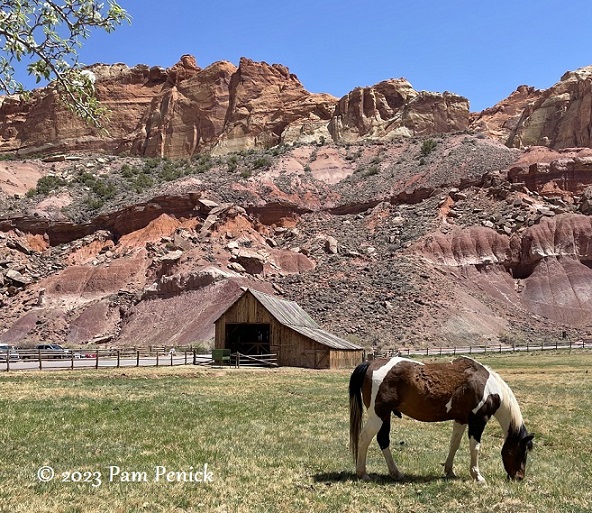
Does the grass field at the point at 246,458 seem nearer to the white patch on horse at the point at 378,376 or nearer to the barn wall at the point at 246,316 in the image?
the white patch on horse at the point at 378,376

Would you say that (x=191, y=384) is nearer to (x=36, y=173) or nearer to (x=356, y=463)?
(x=356, y=463)

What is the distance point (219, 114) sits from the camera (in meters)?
133

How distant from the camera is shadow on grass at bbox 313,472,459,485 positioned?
360 inches

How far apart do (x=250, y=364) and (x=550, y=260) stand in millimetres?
47097

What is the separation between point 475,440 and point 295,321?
3287 cm

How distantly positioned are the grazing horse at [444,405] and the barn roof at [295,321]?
28.2 m

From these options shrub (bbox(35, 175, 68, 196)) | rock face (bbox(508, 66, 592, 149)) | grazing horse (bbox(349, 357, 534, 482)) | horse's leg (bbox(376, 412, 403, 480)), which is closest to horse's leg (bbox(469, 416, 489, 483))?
grazing horse (bbox(349, 357, 534, 482))

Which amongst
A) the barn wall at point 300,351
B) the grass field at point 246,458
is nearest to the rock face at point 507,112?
the barn wall at point 300,351

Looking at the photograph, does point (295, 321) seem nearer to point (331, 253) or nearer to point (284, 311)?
point (284, 311)

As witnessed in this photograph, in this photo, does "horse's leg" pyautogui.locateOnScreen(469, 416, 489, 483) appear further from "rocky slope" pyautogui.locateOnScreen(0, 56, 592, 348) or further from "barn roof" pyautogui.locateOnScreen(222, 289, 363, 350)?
"rocky slope" pyautogui.locateOnScreen(0, 56, 592, 348)

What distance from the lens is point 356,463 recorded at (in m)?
9.43

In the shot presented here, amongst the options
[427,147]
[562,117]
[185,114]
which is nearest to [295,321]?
[427,147]

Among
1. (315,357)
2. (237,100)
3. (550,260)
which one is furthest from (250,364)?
(237,100)

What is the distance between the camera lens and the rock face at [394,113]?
115125 mm
